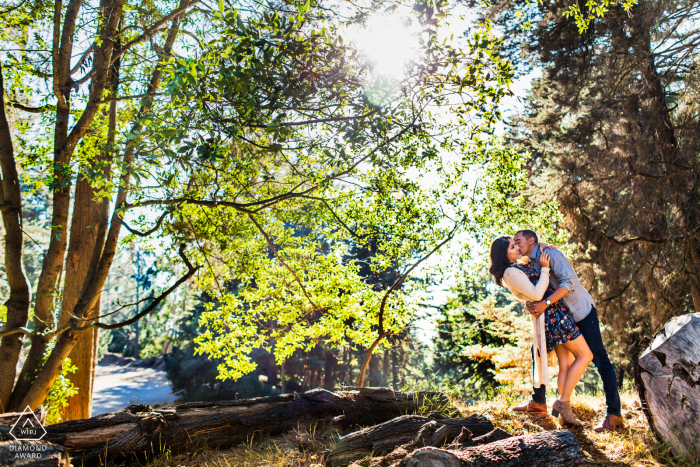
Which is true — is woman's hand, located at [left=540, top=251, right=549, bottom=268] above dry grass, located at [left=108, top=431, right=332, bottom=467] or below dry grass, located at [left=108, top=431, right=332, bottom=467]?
above

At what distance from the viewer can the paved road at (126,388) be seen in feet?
75.3

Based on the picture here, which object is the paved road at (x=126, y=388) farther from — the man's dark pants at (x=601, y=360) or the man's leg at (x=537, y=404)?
the man's dark pants at (x=601, y=360)

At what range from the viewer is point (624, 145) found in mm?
9133

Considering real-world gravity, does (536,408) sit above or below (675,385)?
below

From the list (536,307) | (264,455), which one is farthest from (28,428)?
(536,307)

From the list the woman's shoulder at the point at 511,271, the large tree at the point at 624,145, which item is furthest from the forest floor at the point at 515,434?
the large tree at the point at 624,145

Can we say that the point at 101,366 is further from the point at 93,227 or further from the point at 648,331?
the point at 648,331

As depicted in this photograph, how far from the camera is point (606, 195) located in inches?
366

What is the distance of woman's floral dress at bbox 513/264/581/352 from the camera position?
385 centimetres

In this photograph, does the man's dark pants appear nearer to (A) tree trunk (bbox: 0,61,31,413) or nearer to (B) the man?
(B) the man

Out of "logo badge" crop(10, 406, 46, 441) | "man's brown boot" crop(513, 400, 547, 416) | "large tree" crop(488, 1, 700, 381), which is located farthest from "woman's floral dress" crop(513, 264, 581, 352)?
"large tree" crop(488, 1, 700, 381)

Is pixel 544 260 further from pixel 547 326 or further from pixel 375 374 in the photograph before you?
pixel 375 374

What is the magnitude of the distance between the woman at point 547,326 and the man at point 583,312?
7 centimetres

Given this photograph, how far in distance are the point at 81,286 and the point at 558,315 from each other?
7.51 m
